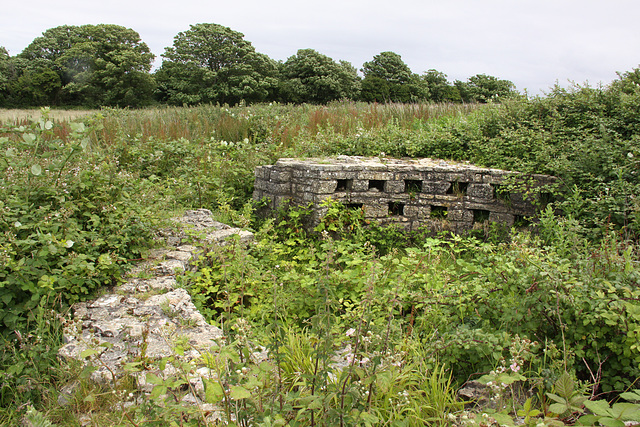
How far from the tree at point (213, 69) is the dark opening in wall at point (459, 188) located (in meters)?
26.3

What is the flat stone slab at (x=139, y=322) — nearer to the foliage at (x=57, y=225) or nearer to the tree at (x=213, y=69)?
the foliage at (x=57, y=225)

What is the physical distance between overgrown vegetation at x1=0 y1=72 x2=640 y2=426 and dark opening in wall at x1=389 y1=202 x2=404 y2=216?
0.43 metres

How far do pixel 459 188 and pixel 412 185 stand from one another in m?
0.73

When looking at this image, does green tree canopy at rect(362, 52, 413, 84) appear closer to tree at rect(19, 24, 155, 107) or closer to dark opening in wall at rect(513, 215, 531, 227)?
tree at rect(19, 24, 155, 107)

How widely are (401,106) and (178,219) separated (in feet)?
25.7

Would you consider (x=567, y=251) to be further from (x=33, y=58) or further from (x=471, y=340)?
(x=33, y=58)

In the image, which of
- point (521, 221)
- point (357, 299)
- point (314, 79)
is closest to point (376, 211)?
point (521, 221)

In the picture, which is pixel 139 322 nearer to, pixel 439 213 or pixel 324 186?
pixel 324 186

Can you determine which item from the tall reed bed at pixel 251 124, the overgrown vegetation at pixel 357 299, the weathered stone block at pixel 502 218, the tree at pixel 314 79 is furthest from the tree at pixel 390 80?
the weathered stone block at pixel 502 218

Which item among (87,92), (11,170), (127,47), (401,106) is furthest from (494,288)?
(127,47)

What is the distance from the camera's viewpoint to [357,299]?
13.1 feet

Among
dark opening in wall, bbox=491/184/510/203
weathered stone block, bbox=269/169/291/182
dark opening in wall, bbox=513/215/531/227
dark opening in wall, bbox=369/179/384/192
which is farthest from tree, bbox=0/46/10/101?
dark opening in wall, bbox=513/215/531/227

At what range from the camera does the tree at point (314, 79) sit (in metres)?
32.1

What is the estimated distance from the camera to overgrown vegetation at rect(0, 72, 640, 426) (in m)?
1.83
